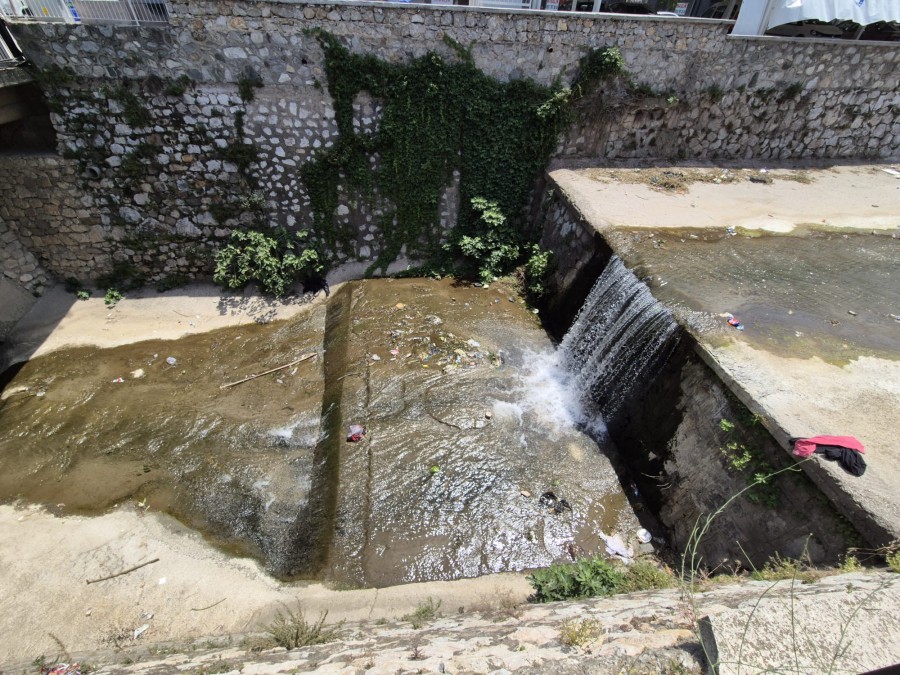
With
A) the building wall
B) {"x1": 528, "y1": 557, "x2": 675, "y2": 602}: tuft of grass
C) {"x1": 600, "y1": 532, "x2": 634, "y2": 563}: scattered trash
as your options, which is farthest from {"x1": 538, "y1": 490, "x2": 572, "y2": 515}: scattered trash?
the building wall

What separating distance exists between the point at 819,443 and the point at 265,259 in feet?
27.1

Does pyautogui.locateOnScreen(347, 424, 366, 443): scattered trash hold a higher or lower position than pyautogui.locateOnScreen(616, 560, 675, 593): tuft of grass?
lower

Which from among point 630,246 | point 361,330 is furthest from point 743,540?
point 361,330

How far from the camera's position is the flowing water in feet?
16.3

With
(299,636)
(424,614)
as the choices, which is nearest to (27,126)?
(299,636)

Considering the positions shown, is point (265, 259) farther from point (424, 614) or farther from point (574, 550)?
point (574, 550)

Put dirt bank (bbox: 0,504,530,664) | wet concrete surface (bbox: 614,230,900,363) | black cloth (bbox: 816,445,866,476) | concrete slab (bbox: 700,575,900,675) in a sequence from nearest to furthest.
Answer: concrete slab (bbox: 700,575,900,675) → black cloth (bbox: 816,445,866,476) → dirt bank (bbox: 0,504,530,664) → wet concrete surface (bbox: 614,230,900,363)

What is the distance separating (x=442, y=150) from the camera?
8.02 metres

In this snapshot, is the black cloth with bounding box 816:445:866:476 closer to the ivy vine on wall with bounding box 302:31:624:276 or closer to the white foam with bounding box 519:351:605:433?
the white foam with bounding box 519:351:605:433

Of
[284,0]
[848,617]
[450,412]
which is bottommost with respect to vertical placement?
[450,412]

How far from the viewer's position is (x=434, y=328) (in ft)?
24.8

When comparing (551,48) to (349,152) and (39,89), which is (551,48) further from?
(39,89)

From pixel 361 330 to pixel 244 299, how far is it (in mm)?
2642

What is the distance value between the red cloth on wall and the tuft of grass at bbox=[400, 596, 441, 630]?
354 cm
